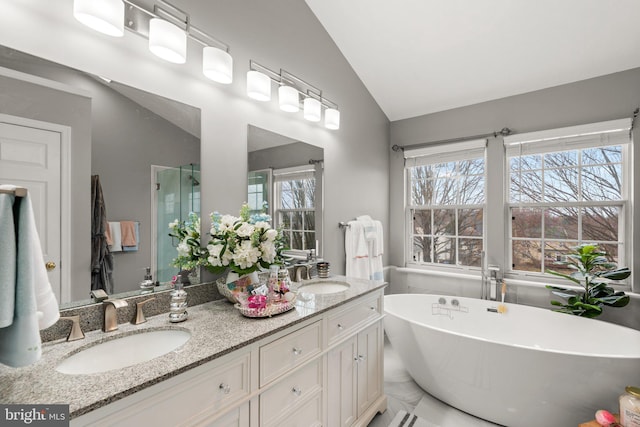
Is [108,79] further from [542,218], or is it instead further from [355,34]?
[542,218]

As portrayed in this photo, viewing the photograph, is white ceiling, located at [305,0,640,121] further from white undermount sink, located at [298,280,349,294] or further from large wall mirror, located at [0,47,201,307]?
white undermount sink, located at [298,280,349,294]

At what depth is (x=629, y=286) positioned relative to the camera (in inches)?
97.1

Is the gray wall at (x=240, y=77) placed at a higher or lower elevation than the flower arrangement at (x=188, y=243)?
higher

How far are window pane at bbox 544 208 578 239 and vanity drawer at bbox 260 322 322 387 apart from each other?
2.56m

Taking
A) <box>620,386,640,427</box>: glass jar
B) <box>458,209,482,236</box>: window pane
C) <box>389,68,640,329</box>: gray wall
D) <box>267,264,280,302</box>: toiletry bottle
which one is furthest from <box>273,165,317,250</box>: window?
<box>620,386,640,427</box>: glass jar

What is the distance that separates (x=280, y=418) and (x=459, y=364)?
138 cm

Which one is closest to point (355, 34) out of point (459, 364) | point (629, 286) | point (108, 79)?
point (108, 79)

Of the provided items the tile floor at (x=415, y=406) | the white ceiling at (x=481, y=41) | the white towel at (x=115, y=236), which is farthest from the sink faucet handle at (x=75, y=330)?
the white ceiling at (x=481, y=41)

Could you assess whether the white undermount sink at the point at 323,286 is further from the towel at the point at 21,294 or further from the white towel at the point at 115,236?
the towel at the point at 21,294

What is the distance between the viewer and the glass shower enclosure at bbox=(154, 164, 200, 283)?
1.45 metres

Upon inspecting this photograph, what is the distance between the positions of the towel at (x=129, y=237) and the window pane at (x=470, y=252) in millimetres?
3000

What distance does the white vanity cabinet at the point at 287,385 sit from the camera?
2.89 ft

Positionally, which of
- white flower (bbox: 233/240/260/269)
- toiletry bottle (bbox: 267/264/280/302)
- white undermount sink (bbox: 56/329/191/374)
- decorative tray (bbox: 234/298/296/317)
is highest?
white flower (bbox: 233/240/260/269)

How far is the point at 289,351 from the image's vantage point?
1.32 metres
